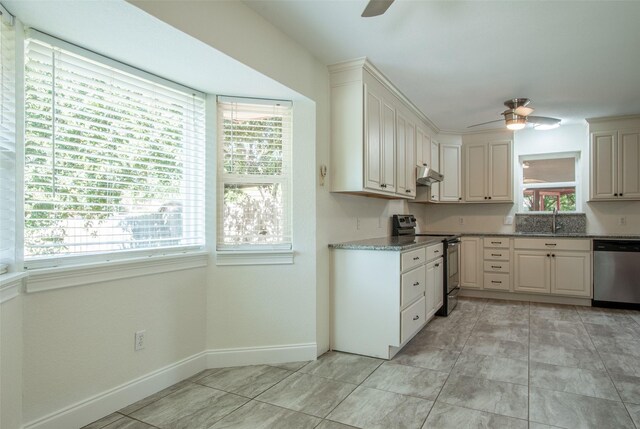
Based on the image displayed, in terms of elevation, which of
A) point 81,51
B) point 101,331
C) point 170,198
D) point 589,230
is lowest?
point 101,331

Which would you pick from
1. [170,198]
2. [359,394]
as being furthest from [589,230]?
[170,198]

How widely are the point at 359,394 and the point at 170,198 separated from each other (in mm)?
1753

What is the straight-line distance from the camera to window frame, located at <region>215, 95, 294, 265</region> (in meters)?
2.71

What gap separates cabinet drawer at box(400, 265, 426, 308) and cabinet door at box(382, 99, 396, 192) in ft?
2.62

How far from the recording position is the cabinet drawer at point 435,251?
3.65 metres

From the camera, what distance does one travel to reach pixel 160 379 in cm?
234

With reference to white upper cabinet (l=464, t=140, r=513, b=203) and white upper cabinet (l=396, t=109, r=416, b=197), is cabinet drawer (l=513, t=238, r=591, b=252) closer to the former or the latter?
white upper cabinet (l=464, t=140, r=513, b=203)

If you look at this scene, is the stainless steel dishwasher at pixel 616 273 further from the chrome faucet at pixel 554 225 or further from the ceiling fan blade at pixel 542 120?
the ceiling fan blade at pixel 542 120

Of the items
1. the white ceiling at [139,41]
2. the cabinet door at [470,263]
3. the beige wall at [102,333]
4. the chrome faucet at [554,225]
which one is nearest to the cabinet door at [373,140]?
the white ceiling at [139,41]

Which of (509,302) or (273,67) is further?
(509,302)

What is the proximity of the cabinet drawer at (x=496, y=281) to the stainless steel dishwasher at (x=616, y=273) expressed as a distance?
0.97 metres

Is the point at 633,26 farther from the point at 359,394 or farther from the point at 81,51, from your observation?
the point at 81,51

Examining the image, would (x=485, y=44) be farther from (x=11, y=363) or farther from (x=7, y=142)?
(x=11, y=363)

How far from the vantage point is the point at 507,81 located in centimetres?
338
